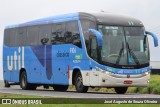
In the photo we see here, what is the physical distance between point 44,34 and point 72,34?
12.0 ft

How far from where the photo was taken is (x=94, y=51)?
91.5ft

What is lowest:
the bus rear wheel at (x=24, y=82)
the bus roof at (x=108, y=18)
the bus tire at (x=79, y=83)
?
the bus rear wheel at (x=24, y=82)

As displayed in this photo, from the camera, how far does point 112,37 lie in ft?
92.1

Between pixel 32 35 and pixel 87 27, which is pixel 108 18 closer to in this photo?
pixel 87 27

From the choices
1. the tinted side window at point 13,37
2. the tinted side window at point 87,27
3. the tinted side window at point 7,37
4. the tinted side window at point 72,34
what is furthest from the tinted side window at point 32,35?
the tinted side window at point 87,27

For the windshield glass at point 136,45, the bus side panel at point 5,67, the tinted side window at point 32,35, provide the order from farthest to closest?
the bus side panel at point 5,67, the tinted side window at point 32,35, the windshield glass at point 136,45

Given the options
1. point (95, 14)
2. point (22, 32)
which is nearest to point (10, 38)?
point (22, 32)

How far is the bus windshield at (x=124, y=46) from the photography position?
27808mm

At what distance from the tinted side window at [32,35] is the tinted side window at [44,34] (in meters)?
0.48

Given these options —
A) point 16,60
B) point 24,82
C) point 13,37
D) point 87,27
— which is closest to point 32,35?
point 13,37

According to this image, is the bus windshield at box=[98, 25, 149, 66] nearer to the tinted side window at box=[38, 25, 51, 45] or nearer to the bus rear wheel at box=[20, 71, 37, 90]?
the tinted side window at box=[38, 25, 51, 45]

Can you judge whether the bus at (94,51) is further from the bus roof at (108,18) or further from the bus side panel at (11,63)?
the bus side panel at (11,63)

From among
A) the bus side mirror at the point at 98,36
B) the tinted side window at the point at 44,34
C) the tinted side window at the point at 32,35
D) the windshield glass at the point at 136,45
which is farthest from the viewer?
the tinted side window at the point at 32,35

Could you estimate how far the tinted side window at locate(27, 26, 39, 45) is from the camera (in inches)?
1331
